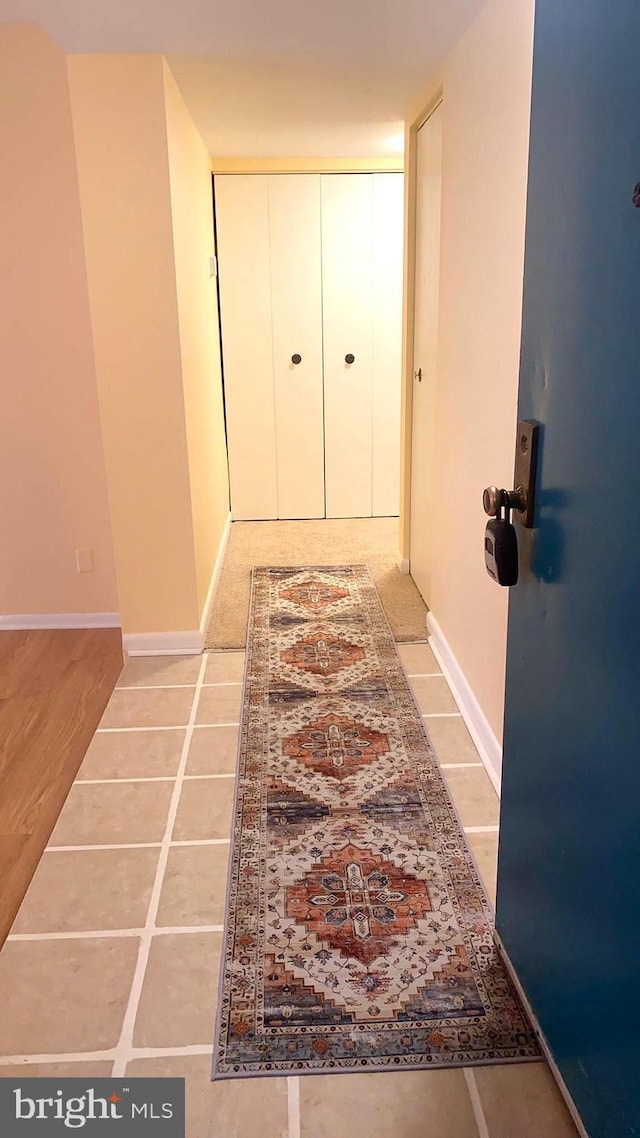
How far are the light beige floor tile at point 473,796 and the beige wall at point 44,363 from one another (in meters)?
1.92

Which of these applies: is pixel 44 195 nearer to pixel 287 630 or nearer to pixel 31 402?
pixel 31 402

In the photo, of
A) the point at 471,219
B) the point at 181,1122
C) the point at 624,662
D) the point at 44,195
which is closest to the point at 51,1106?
the point at 181,1122

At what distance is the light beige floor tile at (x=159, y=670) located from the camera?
120 inches

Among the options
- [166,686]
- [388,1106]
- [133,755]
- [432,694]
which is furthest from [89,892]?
[432,694]

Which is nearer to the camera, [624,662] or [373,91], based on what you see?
[624,662]

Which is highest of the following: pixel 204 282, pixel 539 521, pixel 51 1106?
pixel 204 282

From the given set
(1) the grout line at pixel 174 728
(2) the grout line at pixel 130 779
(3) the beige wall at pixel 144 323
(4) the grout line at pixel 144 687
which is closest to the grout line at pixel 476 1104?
(2) the grout line at pixel 130 779

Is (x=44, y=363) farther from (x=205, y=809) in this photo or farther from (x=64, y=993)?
(x=64, y=993)

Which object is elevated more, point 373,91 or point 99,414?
point 373,91

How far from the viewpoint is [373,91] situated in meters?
3.15

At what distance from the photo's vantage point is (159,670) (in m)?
3.16

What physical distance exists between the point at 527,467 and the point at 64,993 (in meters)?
1.40

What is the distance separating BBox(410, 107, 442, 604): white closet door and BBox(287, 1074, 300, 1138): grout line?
2295 mm

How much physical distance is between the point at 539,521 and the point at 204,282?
3251 mm
